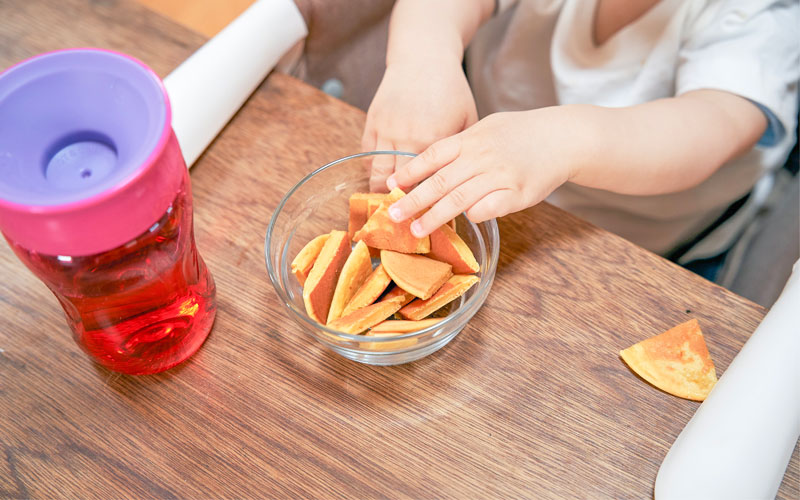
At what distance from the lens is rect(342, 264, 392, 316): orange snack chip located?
467 mm

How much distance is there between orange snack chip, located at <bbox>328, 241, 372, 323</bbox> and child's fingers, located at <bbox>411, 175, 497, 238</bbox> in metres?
0.04

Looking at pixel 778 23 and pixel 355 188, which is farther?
pixel 778 23

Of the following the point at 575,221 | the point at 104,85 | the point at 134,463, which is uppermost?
the point at 104,85

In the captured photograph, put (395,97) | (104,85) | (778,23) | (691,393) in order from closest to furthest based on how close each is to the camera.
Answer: (104,85) → (691,393) → (395,97) → (778,23)

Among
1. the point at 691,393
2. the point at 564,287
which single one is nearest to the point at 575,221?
the point at 564,287

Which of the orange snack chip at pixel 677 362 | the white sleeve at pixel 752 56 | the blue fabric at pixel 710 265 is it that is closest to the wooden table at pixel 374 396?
the orange snack chip at pixel 677 362

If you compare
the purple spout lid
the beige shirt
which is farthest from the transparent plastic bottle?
the beige shirt

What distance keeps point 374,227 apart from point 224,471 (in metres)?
0.21

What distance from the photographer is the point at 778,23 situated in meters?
0.73

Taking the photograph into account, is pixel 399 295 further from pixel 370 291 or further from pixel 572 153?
pixel 572 153

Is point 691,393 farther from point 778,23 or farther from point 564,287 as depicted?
point 778,23

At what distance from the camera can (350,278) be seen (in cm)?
47

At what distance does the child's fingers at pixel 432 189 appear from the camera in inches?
19.3

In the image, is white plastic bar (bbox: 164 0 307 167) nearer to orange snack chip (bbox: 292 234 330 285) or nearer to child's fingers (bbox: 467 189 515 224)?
orange snack chip (bbox: 292 234 330 285)
